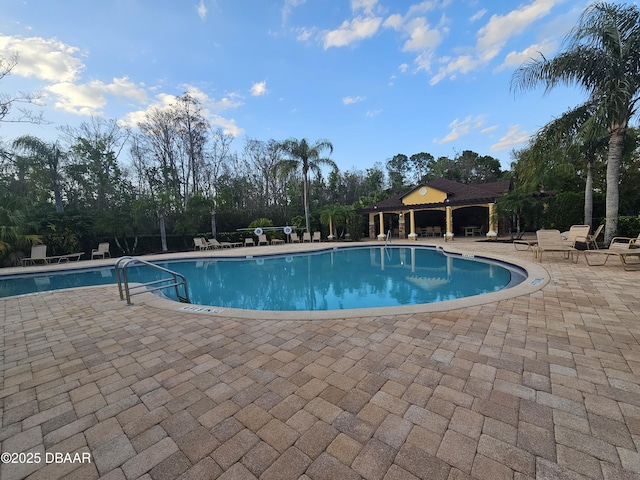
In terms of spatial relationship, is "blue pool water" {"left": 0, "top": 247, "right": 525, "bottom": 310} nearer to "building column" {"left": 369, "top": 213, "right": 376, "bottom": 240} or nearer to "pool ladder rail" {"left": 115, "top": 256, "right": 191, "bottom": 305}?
"pool ladder rail" {"left": 115, "top": 256, "right": 191, "bottom": 305}

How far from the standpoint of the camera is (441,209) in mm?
17812

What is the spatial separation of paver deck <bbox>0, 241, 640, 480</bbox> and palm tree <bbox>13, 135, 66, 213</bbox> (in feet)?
52.9

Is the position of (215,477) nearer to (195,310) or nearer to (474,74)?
(195,310)

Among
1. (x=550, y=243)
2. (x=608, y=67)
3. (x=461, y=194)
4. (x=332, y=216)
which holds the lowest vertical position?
(x=550, y=243)

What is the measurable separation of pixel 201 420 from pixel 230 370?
Result: 0.65m

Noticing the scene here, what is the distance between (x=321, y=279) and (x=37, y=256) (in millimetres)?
13561

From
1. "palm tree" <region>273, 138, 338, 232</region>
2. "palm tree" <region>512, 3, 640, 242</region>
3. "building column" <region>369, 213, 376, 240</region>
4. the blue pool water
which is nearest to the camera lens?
the blue pool water

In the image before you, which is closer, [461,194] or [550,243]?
[550,243]

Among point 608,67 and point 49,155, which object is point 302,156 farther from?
point 49,155

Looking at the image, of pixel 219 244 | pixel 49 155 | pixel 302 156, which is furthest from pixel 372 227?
pixel 49 155

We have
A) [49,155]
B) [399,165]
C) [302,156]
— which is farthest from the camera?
[399,165]

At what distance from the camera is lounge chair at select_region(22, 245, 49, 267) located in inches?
485

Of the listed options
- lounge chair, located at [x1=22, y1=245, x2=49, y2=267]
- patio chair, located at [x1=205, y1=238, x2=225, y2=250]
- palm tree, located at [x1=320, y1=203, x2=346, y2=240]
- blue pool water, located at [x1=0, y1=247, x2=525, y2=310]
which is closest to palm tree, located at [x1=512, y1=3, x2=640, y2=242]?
blue pool water, located at [x1=0, y1=247, x2=525, y2=310]

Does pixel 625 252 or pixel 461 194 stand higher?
pixel 461 194
